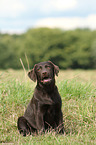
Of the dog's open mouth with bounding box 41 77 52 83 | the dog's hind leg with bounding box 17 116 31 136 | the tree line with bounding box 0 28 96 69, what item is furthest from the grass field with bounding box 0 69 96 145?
the tree line with bounding box 0 28 96 69

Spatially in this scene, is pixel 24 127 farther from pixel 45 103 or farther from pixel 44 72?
pixel 44 72

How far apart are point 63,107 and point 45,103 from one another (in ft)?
5.43

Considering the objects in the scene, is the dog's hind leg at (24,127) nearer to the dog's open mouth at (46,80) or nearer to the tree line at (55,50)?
the dog's open mouth at (46,80)

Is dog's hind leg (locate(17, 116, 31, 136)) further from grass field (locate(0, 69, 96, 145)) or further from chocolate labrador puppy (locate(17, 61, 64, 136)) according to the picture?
grass field (locate(0, 69, 96, 145))

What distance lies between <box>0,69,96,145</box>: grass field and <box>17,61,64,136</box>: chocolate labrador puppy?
243mm

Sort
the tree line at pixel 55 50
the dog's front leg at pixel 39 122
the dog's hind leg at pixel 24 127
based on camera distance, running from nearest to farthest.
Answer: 1. the dog's front leg at pixel 39 122
2. the dog's hind leg at pixel 24 127
3. the tree line at pixel 55 50

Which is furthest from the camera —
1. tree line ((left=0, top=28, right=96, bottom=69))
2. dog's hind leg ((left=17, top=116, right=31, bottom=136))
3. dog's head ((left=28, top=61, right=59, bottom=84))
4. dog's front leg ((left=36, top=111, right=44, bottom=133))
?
tree line ((left=0, top=28, right=96, bottom=69))

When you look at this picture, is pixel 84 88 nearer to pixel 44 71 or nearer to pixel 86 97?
pixel 86 97

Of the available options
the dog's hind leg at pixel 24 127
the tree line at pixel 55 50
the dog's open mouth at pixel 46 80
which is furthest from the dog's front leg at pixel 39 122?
the tree line at pixel 55 50

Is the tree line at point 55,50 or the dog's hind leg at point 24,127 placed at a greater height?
the dog's hind leg at point 24,127

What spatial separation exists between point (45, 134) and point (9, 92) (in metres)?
2.14

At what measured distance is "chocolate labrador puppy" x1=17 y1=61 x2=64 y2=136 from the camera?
15.3ft

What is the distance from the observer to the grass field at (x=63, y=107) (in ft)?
15.1

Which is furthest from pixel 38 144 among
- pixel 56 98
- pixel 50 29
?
pixel 50 29
